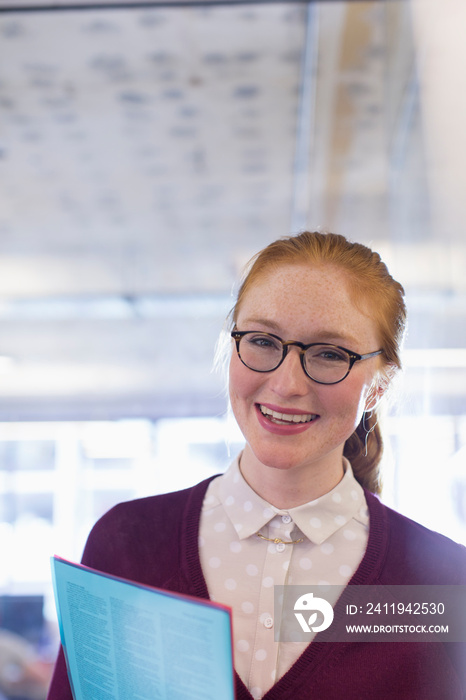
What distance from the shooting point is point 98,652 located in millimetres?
776

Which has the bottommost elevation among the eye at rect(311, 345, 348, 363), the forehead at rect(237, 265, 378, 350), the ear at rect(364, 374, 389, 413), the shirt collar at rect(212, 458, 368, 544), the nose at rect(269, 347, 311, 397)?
the shirt collar at rect(212, 458, 368, 544)

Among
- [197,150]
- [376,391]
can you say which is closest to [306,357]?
[376,391]

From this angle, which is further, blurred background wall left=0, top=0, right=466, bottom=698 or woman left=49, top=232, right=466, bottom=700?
blurred background wall left=0, top=0, right=466, bottom=698

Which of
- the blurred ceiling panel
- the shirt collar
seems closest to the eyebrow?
the shirt collar

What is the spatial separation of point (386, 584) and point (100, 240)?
3822 millimetres

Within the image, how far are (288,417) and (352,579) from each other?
24 centimetres

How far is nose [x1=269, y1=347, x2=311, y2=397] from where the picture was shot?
2.74ft

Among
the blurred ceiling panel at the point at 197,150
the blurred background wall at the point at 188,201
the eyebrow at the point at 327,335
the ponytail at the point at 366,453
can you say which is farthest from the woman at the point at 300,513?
the blurred ceiling panel at the point at 197,150

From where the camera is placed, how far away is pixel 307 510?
3.00 feet

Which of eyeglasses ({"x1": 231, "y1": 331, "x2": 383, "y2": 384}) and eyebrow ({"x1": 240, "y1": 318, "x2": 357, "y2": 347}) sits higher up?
eyebrow ({"x1": 240, "y1": 318, "x2": 357, "y2": 347})

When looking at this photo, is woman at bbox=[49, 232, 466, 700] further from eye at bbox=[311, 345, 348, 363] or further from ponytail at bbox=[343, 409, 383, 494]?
ponytail at bbox=[343, 409, 383, 494]

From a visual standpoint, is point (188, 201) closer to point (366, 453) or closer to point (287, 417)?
point (366, 453)

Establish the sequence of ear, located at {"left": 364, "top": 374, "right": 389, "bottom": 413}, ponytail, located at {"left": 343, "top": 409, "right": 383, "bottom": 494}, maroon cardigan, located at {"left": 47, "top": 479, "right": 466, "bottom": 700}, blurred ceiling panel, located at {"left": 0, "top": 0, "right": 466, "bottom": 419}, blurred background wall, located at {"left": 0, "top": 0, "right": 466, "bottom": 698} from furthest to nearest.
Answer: blurred ceiling panel, located at {"left": 0, "top": 0, "right": 466, "bottom": 419}, blurred background wall, located at {"left": 0, "top": 0, "right": 466, "bottom": 698}, ponytail, located at {"left": 343, "top": 409, "right": 383, "bottom": 494}, ear, located at {"left": 364, "top": 374, "right": 389, "bottom": 413}, maroon cardigan, located at {"left": 47, "top": 479, "right": 466, "bottom": 700}

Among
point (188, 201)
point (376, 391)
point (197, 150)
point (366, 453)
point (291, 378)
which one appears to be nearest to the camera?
point (291, 378)
